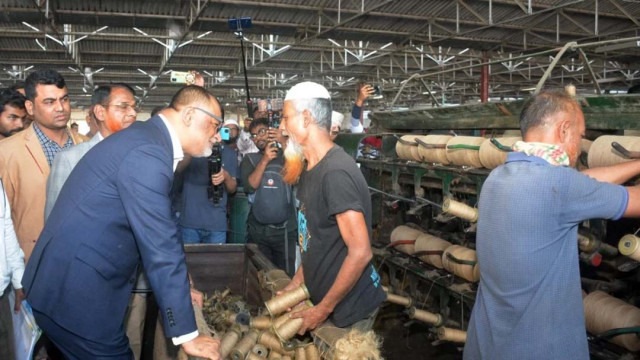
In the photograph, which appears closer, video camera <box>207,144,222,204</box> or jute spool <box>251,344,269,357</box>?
jute spool <box>251,344,269,357</box>

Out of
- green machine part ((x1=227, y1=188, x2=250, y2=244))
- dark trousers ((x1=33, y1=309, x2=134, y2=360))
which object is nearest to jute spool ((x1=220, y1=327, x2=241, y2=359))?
dark trousers ((x1=33, y1=309, x2=134, y2=360))

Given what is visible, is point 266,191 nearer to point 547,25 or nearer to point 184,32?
point 184,32

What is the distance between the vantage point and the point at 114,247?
2.11 m

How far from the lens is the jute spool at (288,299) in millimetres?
2639

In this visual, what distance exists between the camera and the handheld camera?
167 inches

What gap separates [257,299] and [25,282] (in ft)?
6.44

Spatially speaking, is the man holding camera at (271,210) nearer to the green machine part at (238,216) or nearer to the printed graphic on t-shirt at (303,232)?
the green machine part at (238,216)

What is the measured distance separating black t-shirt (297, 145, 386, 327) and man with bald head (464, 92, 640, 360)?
606mm

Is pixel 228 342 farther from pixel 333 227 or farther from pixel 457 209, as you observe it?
pixel 457 209

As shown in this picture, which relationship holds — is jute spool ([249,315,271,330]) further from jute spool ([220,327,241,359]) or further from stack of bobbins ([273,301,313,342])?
stack of bobbins ([273,301,313,342])

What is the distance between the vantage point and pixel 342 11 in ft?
32.0

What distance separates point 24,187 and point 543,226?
9.64 feet

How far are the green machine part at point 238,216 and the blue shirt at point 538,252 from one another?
4596mm

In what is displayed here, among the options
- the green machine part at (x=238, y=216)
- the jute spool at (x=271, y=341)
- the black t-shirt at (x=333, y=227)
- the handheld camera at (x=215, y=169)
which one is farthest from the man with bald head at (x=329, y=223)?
the green machine part at (x=238, y=216)
